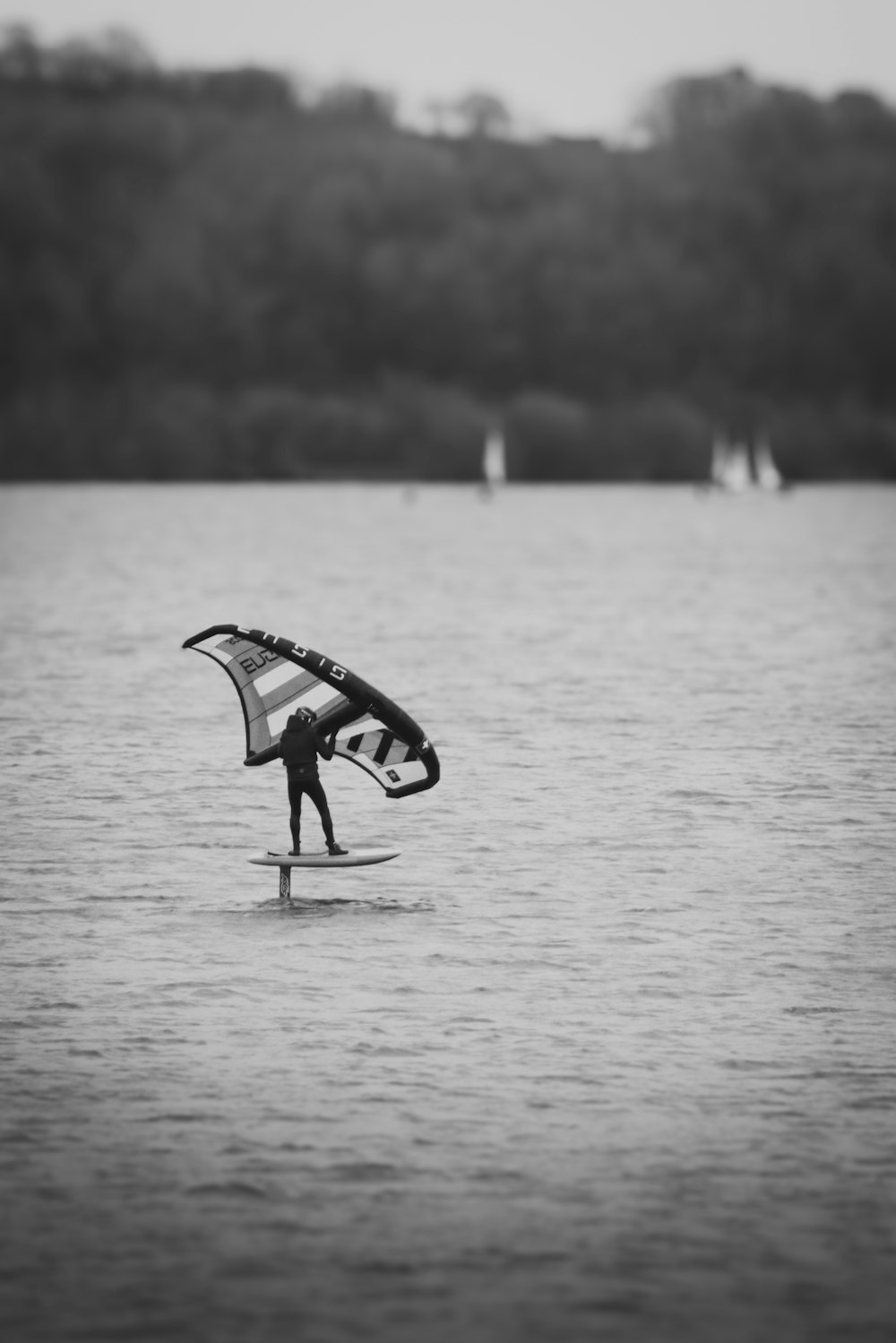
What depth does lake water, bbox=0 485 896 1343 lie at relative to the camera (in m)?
14.1

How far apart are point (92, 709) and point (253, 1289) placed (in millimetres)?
34876

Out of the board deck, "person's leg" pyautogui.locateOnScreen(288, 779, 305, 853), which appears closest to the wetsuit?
"person's leg" pyautogui.locateOnScreen(288, 779, 305, 853)

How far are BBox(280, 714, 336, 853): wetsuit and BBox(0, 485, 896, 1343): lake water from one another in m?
1.36

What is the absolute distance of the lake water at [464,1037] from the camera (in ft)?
46.1

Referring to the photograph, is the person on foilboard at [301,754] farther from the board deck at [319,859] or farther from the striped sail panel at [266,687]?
the striped sail panel at [266,687]

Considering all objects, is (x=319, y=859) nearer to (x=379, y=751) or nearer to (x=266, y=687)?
(x=379, y=751)

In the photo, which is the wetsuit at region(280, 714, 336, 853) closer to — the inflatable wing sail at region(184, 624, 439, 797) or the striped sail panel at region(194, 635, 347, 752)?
the inflatable wing sail at region(184, 624, 439, 797)

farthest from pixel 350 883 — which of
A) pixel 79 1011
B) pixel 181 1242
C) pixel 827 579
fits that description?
pixel 827 579

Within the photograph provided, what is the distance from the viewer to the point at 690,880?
2761 cm

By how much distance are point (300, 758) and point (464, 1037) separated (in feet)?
20.2

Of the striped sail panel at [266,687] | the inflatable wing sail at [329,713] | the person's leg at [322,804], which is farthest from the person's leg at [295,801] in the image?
the striped sail panel at [266,687]

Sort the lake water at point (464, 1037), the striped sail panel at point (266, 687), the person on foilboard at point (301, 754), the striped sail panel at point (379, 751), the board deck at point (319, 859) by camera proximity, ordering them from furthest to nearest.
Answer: the striped sail panel at point (266, 687) < the striped sail panel at point (379, 751) < the board deck at point (319, 859) < the person on foilboard at point (301, 754) < the lake water at point (464, 1037)

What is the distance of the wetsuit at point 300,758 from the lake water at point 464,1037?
1.36 m

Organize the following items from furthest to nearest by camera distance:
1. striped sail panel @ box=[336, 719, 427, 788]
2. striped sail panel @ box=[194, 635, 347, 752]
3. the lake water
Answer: striped sail panel @ box=[194, 635, 347, 752] → striped sail panel @ box=[336, 719, 427, 788] → the lake water
